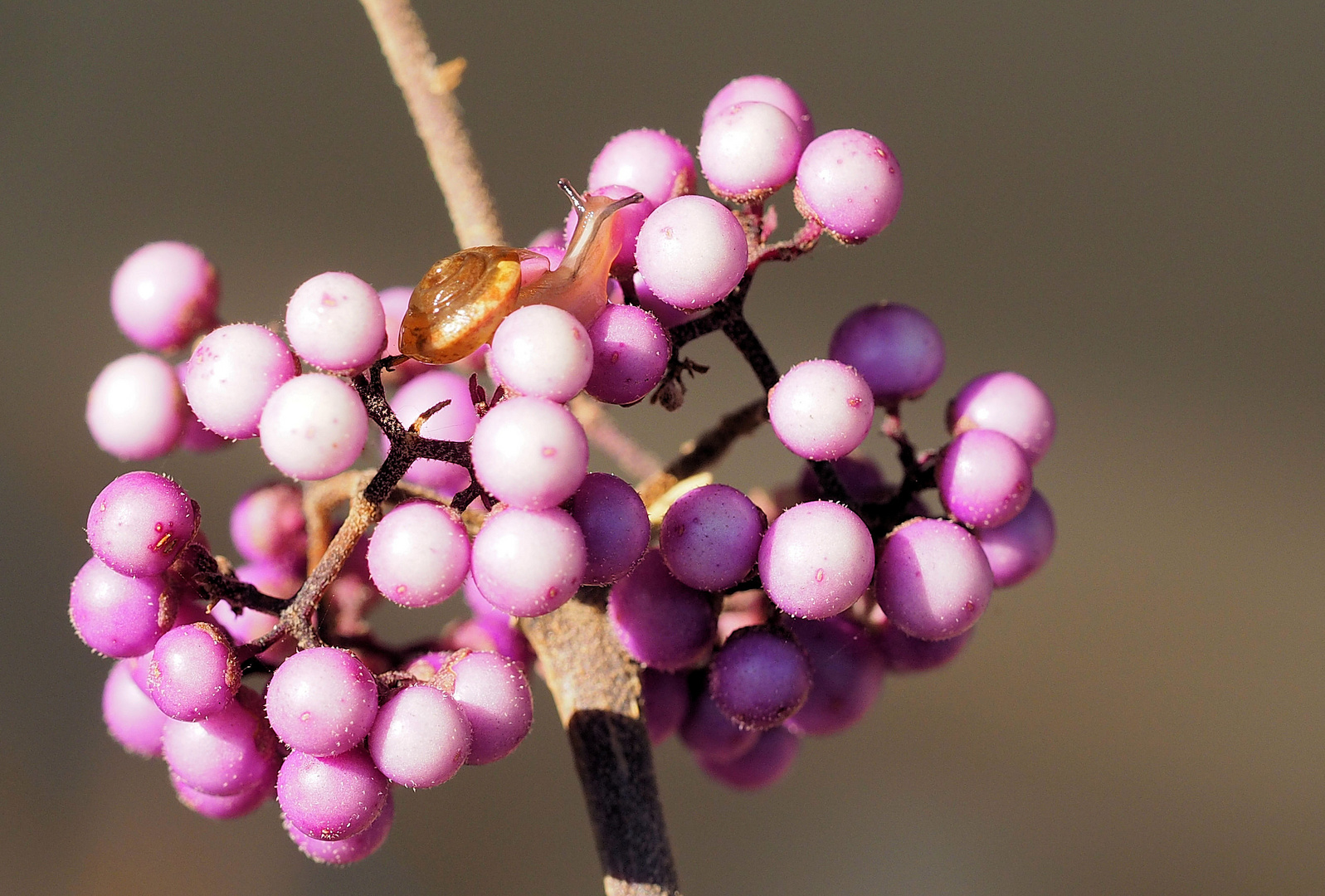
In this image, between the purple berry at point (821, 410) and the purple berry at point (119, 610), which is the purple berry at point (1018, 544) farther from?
the purple berry at point (119, 610)

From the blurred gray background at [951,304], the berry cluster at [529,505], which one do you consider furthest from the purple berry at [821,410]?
the blurred gray background at [951,304]

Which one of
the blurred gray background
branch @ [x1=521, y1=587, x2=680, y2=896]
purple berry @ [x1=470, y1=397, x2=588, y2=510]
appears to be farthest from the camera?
the blurred gray background

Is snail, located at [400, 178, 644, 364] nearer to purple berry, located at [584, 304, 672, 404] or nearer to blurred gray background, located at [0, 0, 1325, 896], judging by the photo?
purple berry, located at [584, 304, 672, 404]

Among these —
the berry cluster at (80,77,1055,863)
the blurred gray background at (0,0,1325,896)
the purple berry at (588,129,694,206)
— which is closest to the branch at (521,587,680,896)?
the berry cluster at (80,77,1055,863)

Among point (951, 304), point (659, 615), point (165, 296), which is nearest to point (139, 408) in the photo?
point (165, 296)

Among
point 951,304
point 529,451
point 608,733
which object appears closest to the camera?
point 529,451

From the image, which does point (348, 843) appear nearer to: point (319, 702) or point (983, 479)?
point (319, 702)
